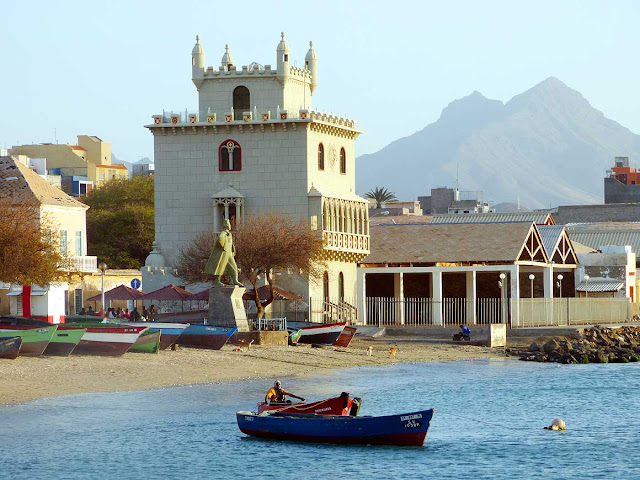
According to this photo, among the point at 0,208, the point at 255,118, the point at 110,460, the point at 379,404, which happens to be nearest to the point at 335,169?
the point at 255,118

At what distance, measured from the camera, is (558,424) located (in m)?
40.3

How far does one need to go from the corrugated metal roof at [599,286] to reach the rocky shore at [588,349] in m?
11.3

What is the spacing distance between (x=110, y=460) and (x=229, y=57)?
150 ft

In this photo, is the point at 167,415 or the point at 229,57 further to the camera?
the point at 229,57

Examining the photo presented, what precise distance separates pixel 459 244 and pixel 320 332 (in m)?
16.6

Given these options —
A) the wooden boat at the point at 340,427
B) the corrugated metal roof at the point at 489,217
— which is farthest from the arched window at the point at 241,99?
the wooden boat at the point at 340,427

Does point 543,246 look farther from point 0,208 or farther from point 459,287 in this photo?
point 0,208

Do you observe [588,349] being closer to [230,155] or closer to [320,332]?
[320,332]

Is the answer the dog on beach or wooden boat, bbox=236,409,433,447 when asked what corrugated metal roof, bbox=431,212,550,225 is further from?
wooden boat, bbox=236,409,433,447

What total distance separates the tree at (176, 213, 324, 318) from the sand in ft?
17.0

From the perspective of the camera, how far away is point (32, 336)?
47.8 m

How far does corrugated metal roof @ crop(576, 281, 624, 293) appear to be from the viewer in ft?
280

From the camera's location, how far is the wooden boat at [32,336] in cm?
4766

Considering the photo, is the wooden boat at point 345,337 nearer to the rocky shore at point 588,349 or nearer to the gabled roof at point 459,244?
the rocky shore at point 588,349
